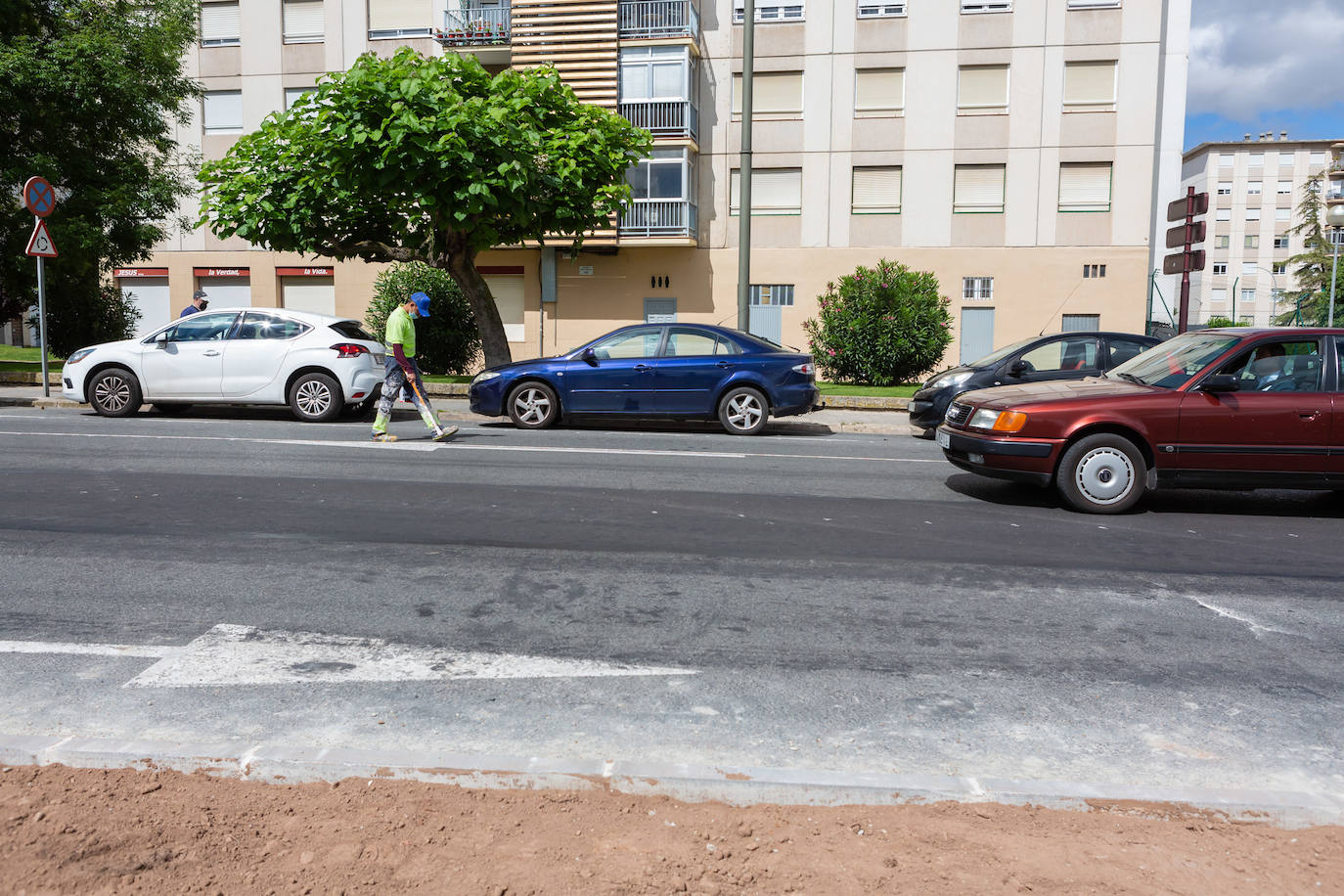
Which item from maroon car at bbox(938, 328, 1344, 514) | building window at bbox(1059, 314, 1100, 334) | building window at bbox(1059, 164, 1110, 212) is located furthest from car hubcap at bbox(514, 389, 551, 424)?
building window at bbox(1059, 164, 1110, 212)

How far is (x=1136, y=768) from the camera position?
3520 millimetres

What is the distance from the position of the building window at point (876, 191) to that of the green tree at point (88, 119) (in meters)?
17.6

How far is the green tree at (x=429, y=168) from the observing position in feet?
55.0

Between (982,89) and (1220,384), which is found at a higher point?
(982,89)

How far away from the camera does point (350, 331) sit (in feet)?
47.7

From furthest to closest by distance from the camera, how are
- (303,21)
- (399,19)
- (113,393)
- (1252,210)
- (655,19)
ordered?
(1252,210) → (303,21) → (399,19) → (655,19) → (113,393)

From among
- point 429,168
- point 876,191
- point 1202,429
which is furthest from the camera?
point 876,191

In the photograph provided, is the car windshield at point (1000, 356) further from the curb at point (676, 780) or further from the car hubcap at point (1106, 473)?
the curb at point (676, 780)

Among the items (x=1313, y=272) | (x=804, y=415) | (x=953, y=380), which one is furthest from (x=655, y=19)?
(x=1313, y=272)

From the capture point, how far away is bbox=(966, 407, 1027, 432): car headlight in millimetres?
8430

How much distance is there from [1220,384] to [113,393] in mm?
13538

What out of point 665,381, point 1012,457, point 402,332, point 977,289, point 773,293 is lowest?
point 1012,457

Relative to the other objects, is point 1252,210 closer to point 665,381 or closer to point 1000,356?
point 1000,356

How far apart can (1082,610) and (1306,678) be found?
1.15 metres
